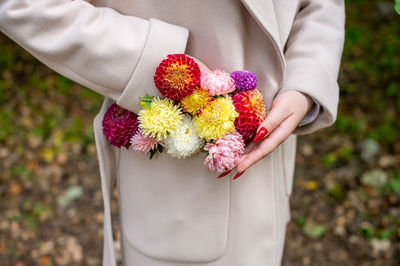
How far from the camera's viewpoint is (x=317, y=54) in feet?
3.94

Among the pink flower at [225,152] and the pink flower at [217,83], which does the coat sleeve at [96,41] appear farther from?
the pink flower at [225,152]

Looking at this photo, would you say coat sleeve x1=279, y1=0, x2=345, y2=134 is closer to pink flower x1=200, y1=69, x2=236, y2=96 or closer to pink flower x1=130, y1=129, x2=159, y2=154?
pink flower x1=200, y1=69, x2=236, y2=96

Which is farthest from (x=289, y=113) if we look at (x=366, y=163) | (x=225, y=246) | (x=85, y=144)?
(x=85, y=144)

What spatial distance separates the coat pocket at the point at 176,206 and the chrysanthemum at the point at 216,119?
0.58ft

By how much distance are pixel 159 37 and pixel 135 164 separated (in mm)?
447

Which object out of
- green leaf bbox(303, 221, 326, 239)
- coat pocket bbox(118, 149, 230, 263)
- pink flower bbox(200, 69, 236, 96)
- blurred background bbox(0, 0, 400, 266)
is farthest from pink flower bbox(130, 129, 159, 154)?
green leaf bbox(303, 221, 326, 239)

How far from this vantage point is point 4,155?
3645mm

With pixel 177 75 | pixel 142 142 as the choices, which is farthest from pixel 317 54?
pixel 142 142

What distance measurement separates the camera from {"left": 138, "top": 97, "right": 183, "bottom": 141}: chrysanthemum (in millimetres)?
1009

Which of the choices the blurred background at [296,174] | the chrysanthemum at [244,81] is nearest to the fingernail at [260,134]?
the chrysanthemum at [244,81]

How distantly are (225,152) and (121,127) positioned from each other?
0.34 meters

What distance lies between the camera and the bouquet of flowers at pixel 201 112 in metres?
0.99

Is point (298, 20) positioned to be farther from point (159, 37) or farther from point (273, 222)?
point (273, 222)

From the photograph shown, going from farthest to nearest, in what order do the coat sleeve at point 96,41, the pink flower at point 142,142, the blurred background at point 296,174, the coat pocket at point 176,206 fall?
the blurred background at point 296,174 < the coat pocket at point 176,206 < the pink flower at point 142,142 < the coat sleeve at point 96,41
